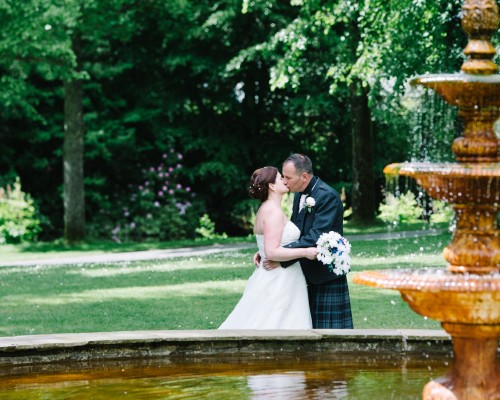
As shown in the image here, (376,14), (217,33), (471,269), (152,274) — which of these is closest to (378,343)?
(471,269)

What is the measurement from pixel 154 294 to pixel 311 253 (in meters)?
6.70

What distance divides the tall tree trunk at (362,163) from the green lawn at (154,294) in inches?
311

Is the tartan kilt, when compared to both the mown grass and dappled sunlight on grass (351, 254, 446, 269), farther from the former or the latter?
the mown grass

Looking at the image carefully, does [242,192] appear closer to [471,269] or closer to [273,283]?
[273,283]

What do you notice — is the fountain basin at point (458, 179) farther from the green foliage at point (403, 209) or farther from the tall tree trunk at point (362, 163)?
the green foliage at point (403, 209)

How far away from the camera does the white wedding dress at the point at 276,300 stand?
29.2 feet

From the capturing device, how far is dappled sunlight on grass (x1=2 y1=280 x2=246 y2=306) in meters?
14.3

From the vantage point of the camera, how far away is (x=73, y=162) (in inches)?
1069

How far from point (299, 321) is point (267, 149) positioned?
2606 centimetres

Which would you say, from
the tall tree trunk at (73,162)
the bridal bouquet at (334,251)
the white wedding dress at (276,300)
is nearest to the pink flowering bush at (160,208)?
the tall tree trunk at (73,162)

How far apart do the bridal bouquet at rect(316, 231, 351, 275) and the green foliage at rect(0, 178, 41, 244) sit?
20.1 metres

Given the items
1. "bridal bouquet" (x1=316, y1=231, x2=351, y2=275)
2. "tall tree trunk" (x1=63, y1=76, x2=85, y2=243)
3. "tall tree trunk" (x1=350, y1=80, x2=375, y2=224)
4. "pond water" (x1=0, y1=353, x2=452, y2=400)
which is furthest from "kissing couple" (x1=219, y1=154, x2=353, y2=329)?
"tall tree trunk" (x1=350, y1=80, x2=375, y2=224)

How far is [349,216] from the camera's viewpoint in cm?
3294

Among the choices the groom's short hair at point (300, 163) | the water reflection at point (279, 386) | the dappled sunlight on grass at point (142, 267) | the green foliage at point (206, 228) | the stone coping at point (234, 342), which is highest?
the groom's short hair at point (300, 163)
